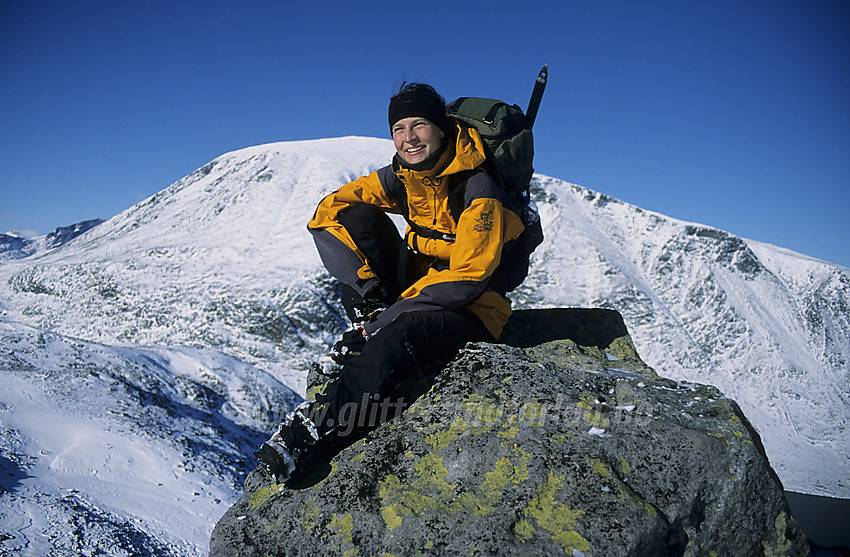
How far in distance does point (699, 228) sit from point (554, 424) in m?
46.6

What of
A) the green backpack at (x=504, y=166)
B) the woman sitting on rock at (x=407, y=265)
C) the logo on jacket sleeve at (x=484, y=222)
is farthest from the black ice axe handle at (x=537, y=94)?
the logo on jacket sleeve at (x=484, y=222)

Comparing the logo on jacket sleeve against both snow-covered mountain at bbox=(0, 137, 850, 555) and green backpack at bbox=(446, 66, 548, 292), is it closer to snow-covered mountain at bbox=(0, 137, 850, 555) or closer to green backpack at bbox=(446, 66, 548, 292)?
green backpack at bbox=(446, 66, 548, 292)

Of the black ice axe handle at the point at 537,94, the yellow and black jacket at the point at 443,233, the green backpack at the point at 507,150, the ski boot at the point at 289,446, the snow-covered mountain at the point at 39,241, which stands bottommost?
the ski boot at the point at 289,446

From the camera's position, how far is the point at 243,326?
2736cm

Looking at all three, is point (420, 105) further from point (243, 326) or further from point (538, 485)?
point (243, 326)

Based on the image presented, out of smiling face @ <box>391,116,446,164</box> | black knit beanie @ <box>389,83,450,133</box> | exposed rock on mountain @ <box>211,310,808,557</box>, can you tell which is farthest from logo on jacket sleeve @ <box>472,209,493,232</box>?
exposed rock on mountain @ <box>211,310,808,557</box>

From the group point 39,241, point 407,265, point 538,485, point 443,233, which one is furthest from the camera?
point 39,241

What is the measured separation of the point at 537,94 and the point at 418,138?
2.14 metres

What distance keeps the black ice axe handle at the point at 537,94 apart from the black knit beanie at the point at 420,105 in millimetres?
1540

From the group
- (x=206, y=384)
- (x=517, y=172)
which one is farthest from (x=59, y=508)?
(x=206, y=384)

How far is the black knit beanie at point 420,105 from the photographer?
470cm

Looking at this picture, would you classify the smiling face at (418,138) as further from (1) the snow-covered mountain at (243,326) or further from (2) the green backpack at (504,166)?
(1) the snow-covered mountain at (243,326)

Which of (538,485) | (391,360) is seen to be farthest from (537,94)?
(538,485)

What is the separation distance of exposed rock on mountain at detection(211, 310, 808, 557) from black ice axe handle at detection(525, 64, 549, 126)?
348 centimetres
